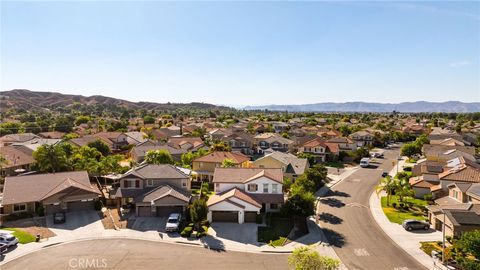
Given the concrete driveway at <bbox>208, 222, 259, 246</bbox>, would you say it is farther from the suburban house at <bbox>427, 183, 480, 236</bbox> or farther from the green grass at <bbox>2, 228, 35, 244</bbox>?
the suburban house at <bbox>427, 183, 480, 236</bbox>

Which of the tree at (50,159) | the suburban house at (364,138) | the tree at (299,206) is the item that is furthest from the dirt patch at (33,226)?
the suburban house at (364,138)

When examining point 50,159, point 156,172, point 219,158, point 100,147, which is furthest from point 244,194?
point 100,147

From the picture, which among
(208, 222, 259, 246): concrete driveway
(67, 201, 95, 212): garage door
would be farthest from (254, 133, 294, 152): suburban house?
(67, 201, 95, 212): garage door

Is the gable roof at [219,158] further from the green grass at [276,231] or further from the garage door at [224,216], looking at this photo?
the green grass at [276,231]

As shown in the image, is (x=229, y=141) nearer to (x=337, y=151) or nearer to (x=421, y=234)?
(x=337, y=151)

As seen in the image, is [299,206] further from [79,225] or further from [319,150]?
[319,150]

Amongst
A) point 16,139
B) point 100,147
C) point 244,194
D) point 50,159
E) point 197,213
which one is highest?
point 50,159

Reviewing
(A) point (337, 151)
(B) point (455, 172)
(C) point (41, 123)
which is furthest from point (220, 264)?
(C) point (41, 123)
